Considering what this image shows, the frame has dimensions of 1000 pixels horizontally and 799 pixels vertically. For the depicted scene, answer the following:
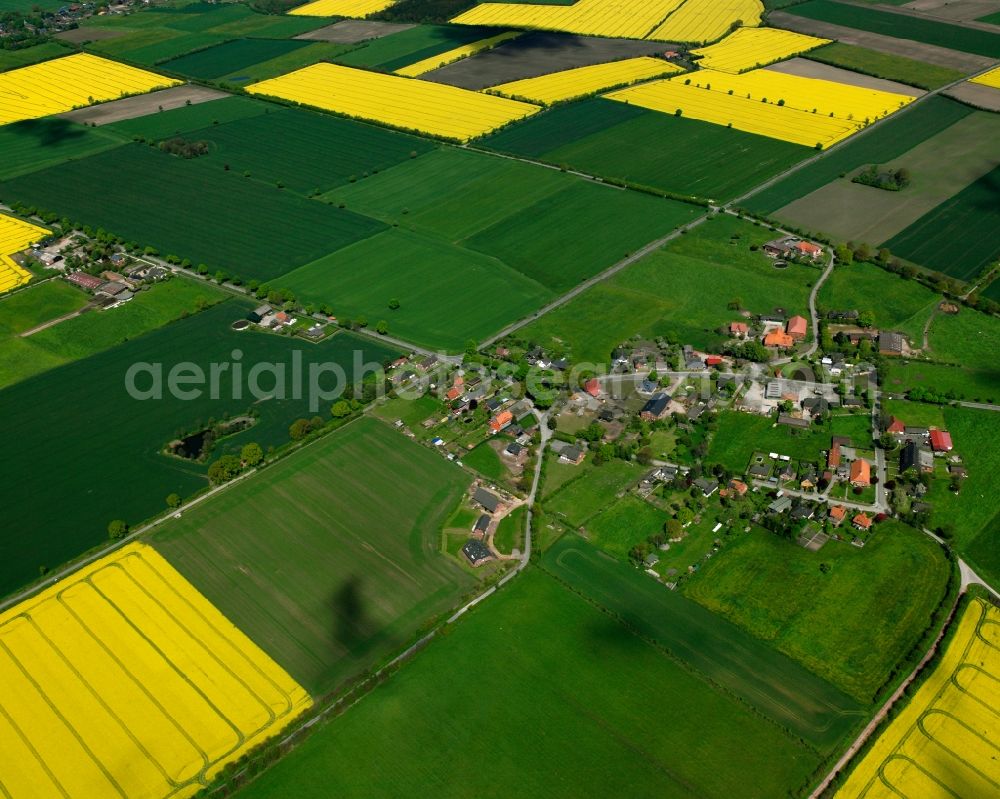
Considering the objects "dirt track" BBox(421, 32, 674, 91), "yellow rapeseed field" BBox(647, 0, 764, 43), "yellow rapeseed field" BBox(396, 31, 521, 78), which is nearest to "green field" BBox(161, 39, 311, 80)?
"yellow rapeseed field" BBox(396, 31, 521, 78)

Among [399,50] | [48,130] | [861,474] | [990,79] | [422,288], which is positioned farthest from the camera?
[399,50]

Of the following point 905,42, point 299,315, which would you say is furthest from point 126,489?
point 905,42

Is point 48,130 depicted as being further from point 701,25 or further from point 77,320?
point 701,25

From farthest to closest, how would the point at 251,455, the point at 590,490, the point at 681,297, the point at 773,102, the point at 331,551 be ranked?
1. the point at 773,102
2. the point at 681,297
3. the point at 251,455
4. the point at 590,490
5. the point at 331,551

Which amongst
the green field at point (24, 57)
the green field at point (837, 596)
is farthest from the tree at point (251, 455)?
the green field at point (24, 57)

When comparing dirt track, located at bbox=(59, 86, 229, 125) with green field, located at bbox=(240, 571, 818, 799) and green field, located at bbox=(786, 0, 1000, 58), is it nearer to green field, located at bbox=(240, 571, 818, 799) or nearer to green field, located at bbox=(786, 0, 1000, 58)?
green field, located at bbox=(786, 0, 1000, 58)

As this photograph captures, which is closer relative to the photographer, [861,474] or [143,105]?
[861,474]

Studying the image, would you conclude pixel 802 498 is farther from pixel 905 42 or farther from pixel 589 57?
pixel 905 42

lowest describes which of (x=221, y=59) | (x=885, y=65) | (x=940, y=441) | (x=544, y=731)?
(x=544, y=731)

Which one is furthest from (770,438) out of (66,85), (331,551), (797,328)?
(66,85)
